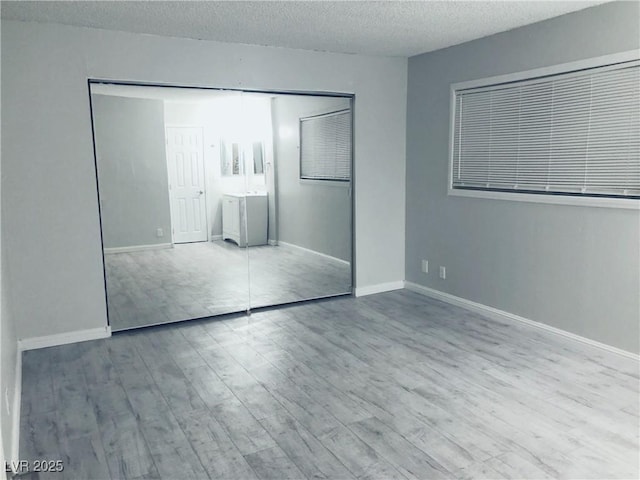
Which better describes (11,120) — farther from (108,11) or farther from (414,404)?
(414,404)

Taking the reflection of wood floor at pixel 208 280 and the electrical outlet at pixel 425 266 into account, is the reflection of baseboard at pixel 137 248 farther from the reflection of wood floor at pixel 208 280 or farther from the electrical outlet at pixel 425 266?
the electrical outlet at pixel 425 266

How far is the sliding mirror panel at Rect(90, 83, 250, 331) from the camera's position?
4.12m

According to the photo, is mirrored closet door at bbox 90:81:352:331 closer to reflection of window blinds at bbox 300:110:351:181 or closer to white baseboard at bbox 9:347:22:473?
reflection of window blinds at bbox 300:110:351:181

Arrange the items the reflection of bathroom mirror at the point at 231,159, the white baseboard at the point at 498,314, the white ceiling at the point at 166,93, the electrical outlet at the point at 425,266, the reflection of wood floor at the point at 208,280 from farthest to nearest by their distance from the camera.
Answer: the electrical outlet at the point at 425,266 → the reflection of bathroom mirror at the point at 231,159 → the reflection of wood floor at the point at 208,280 → the white ceiling at the point at 166,93 → the white baseboard at the point at 498,314

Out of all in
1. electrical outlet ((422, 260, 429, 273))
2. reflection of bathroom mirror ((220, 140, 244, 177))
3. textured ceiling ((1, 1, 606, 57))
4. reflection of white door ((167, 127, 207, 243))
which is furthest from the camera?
electrical outlet ((422, 260, 429, 273))

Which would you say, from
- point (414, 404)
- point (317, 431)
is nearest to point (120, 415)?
point (317, 431)

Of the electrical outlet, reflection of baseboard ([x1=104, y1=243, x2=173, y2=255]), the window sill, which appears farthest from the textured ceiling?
the electrical outlet

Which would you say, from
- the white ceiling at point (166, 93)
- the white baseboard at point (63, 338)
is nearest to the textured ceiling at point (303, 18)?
the white ceiling at point (166, 93)

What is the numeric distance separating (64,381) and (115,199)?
1538 mm

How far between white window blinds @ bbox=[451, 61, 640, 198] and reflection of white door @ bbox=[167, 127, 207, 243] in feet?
8.11

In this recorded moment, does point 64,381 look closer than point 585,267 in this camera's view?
Yes

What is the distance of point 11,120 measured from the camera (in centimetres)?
365

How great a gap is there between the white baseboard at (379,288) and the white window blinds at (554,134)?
136 centimetres

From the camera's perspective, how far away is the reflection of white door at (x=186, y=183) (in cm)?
447
